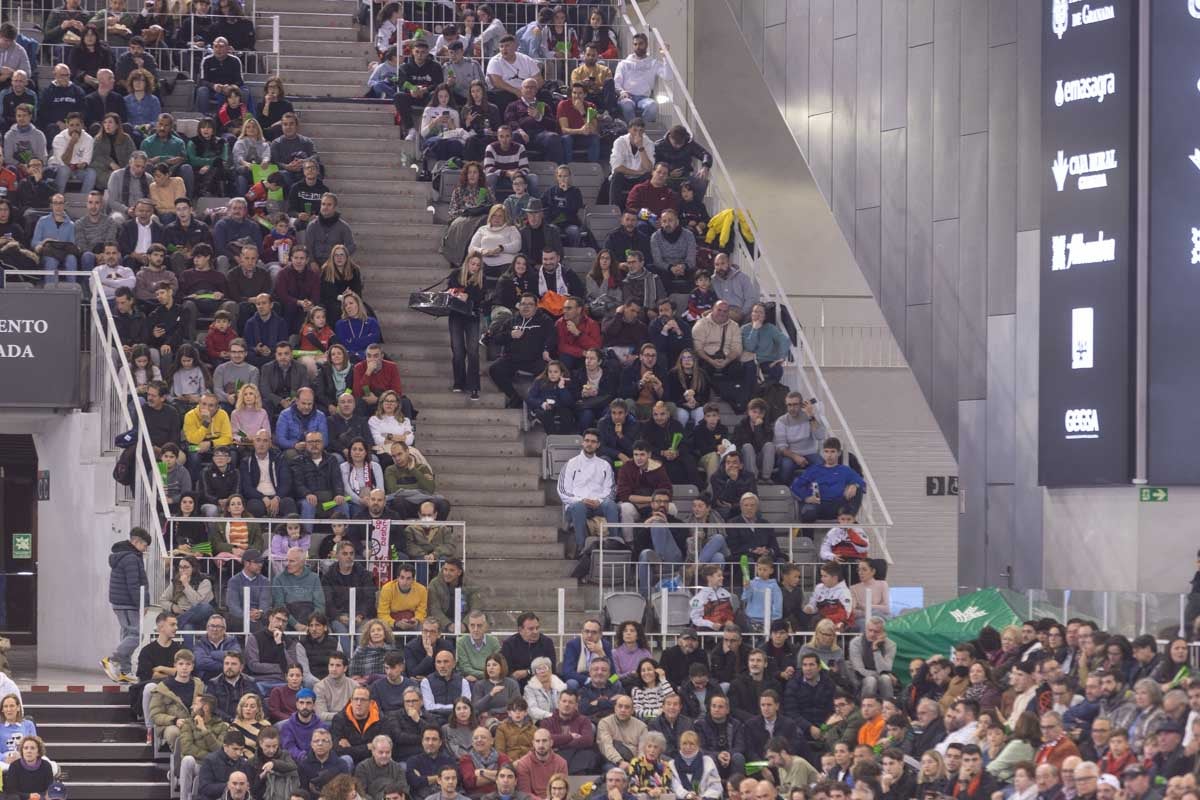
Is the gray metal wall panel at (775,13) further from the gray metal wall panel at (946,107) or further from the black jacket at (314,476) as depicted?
the black jacket at (314,476)

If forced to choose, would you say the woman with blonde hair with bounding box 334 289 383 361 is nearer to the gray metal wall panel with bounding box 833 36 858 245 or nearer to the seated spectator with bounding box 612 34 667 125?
the seated spectator with bounding box 612 34 667 125

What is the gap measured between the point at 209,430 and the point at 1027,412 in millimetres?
9922

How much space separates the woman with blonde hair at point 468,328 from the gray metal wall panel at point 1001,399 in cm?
667

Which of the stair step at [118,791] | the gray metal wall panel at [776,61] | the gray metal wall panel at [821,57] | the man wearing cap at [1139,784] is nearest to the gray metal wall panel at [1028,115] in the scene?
the gray metal wall panel at [821,57]

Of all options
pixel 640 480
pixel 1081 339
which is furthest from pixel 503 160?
pixel 1081 339

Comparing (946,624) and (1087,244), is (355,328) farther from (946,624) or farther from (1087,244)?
(1087,244)

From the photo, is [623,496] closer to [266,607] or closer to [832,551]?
[832,551]

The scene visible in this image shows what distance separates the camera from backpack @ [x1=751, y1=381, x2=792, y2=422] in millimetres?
22516

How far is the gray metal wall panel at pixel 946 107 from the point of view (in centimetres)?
2752

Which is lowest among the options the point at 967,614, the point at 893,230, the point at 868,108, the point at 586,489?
the point at 967,614

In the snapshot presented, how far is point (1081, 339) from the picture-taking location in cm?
2188

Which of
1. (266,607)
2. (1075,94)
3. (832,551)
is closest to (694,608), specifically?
(832,551)

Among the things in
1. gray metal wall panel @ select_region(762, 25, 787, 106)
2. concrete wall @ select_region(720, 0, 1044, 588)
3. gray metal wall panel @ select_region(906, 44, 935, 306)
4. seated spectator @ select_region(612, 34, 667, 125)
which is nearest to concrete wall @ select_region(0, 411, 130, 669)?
seated spectator @ select_region(612, 34, 667, 125)

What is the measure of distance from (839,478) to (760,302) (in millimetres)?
2848
